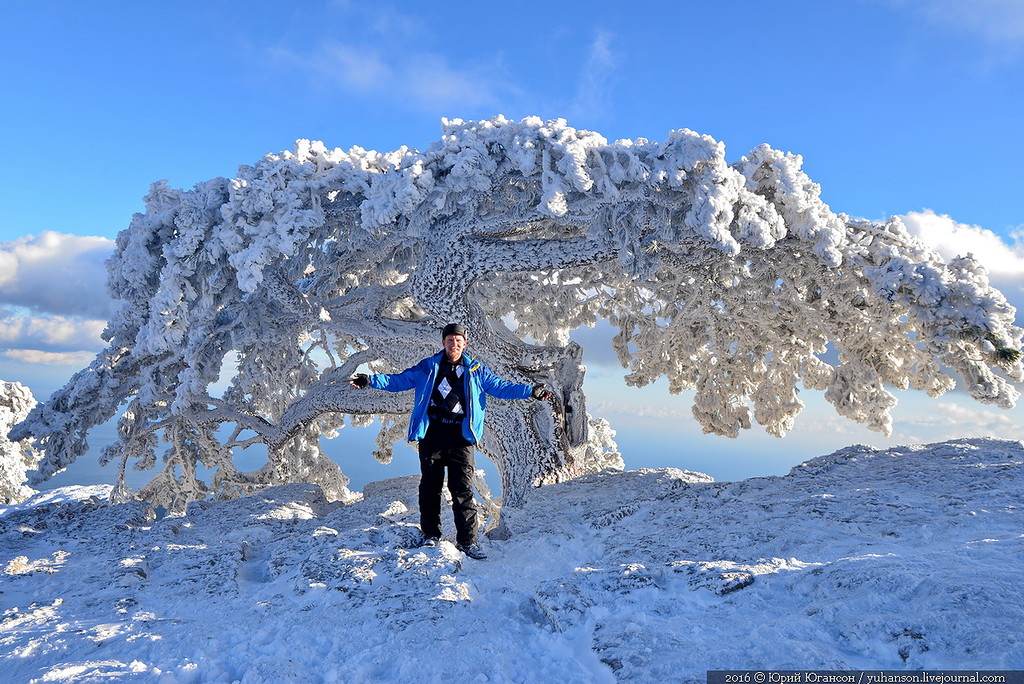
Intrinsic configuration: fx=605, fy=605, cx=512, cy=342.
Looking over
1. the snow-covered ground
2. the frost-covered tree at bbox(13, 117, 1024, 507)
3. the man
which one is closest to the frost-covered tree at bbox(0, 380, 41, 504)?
the frost-covered tree at bbox(13, 117, 1024, 507)

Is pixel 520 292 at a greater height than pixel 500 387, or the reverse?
pixel 520 292

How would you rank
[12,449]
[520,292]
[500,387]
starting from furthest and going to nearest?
1. [12,449]
2. [520,292]
3. [500,387]

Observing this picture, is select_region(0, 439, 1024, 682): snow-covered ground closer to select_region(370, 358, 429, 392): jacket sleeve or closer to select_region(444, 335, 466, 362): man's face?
select_region(370, 358, 429, 392): jacket sleeve

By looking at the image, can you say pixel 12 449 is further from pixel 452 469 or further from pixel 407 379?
pixel 452 469

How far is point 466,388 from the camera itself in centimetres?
602

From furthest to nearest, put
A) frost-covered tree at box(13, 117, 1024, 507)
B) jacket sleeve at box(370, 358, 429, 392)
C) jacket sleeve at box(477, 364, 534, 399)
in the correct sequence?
frost-covered tree at box(13, 117, 1024, 507)
jacket sleeve at box(477, 364, 534, 399)
jacket sleeve at box(370, 358, 429, 392)

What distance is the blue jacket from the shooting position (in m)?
6.00

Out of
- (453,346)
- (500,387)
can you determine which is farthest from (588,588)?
(453,346)

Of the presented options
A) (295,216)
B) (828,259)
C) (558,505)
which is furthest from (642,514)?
(295,216)

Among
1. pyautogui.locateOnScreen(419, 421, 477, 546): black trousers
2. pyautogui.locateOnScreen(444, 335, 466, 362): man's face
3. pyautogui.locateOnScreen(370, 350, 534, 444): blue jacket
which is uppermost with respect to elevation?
pyautogui.locateOnScreen(444, 335, 466, 362): man's face

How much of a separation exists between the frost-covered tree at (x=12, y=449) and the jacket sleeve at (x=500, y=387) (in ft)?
47.6

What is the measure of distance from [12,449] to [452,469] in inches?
615

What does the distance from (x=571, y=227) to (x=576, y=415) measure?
311 cm

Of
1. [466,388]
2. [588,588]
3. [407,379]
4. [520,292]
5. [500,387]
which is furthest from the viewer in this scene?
[520,292]
